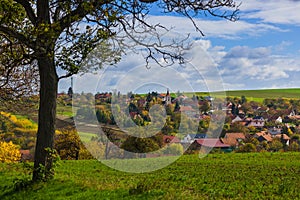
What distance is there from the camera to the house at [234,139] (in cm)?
4212

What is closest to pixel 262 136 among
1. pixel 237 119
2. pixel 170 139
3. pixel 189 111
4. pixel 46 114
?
pixel 237 119

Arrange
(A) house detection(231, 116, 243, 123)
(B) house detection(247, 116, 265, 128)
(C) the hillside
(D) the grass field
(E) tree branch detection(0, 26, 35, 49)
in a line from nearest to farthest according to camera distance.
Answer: (D) the grass field → (E) tree branch detection(0, 26, 35, 49) → (A) house detection(231, 116, 243, 123) → (B) house detection(247, 116, 265, 128) → (C) the hillside

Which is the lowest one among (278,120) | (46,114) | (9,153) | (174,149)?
(9,153)

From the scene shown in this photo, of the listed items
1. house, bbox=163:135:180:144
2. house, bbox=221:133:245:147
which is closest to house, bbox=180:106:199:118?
house, bbox=163:135:180:144

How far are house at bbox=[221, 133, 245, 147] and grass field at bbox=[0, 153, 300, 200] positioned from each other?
57.2ft

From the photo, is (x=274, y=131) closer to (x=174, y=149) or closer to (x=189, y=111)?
(x=174, y=149)

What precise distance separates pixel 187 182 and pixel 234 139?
94.0ft

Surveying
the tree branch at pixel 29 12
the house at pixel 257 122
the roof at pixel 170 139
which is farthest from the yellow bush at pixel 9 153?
the tree branch at pixel 29 12

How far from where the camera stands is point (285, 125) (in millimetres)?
55781

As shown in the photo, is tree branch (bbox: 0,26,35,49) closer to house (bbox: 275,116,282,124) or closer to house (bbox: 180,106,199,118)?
house (bbox: 180,106,199,118)

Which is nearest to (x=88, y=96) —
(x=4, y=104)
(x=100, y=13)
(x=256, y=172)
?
(x=100, y=13)

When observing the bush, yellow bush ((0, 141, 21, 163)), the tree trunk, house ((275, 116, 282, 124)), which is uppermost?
the tree trunk

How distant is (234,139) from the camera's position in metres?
43.8

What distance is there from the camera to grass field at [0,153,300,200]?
11859 mm
